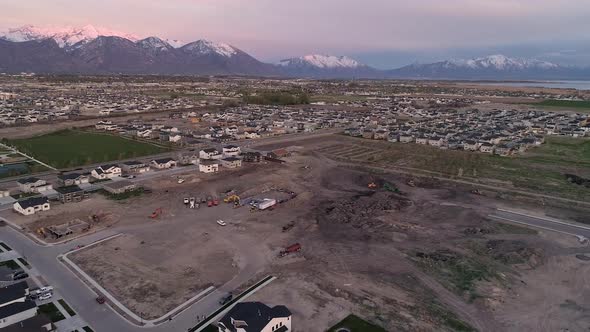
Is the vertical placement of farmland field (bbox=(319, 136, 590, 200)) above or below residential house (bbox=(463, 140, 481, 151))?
below

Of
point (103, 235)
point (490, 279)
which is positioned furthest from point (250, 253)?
point (490, 279)

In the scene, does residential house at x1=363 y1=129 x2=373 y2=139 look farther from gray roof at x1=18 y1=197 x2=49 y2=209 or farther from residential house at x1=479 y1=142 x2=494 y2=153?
gray roof at x1=18 y1=197 x2=49 y2=209

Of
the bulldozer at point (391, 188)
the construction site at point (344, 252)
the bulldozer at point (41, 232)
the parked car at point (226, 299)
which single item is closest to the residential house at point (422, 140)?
Answer: the construction site at point (344, 252)

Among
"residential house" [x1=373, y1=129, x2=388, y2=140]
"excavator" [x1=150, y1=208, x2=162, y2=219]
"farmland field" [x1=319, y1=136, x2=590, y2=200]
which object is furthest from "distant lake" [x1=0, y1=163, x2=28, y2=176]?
"residential house" [x1=373, y1=129, x2=388, y2=140]

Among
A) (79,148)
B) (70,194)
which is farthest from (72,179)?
(79,148)

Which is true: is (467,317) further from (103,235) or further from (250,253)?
(103,235)

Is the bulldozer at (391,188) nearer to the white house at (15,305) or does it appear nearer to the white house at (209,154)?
the white house at (209,154)

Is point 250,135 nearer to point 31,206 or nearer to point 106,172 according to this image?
point 106,172
